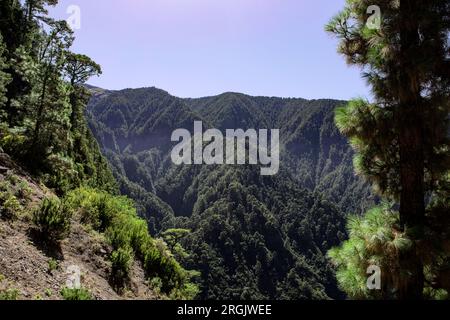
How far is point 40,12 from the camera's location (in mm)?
26406

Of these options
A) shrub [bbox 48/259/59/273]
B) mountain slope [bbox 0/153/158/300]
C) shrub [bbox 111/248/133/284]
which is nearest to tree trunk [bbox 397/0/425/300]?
mountain slope [bbox 0/153/158/300]

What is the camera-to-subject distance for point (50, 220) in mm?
9742

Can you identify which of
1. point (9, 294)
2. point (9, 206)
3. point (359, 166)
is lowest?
point (9, 294)

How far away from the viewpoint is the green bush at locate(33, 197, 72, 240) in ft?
31.7

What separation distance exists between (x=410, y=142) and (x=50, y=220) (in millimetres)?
8444

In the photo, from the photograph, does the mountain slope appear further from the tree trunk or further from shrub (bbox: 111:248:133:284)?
the tree trunk

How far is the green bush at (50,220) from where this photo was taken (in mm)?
9656

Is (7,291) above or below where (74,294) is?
above

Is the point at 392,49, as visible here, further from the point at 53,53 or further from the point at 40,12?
the point at 40,12

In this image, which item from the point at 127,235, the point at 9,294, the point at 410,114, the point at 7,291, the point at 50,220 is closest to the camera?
the point at 410,114

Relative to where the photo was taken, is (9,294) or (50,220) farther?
(50,220)

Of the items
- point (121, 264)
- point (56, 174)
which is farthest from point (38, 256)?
point (56, 174)

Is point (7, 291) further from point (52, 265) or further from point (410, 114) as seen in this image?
point (410, 114)

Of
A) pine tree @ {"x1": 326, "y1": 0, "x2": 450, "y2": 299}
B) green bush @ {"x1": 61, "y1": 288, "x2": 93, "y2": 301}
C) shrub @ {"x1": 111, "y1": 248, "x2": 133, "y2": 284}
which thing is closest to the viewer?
pine tree @ {"x1": 326, "y1": 0, "x2": 450, "y2": 299}
